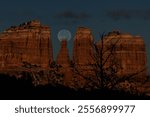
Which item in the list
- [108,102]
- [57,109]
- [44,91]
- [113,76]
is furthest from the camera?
[44,91]

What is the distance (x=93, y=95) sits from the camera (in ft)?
85.3

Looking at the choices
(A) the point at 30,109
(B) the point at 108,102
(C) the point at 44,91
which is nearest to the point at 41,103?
(A) the point at 30,109

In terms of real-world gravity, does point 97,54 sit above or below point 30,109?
above

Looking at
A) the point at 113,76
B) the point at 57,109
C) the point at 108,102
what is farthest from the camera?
the point at 113,76

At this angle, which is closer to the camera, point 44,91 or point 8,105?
point 8,105

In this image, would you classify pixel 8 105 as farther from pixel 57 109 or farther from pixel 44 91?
pixel 44 91

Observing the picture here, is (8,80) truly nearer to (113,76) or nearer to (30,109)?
(113,76)

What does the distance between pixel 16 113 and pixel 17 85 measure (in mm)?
13593

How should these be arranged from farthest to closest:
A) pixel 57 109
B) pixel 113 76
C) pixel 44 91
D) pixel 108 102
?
pixel 44 91 → pixel 113 76 → pixel 108 102 → pixel 57 109

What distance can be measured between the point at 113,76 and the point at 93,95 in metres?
1.57

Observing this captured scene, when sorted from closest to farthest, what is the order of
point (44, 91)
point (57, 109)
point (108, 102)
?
point (57, 109) → point (108, 102) → point (44, 91)

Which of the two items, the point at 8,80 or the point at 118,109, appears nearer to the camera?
the point at 118,109

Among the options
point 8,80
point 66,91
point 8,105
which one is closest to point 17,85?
point 8,80

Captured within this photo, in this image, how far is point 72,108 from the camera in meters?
15.9
